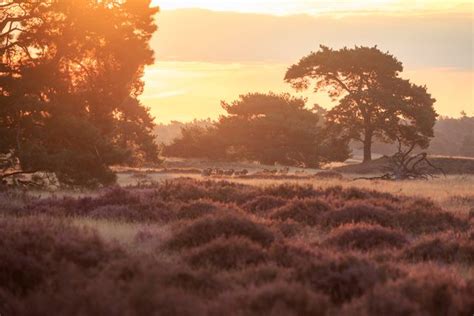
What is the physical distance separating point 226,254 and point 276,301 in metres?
2.74

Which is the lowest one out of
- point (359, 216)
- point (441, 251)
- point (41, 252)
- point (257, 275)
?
point (441, 251)

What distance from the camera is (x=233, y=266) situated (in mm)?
9336

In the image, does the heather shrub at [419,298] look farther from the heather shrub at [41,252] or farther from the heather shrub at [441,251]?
the heather shrub at [41,252]

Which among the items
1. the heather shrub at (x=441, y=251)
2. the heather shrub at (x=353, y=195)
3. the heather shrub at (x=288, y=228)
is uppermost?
the heather shrub at (x=353, y=195)

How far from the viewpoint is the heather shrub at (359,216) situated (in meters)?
15.1

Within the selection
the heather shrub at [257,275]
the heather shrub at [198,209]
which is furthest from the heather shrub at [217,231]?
the heather shrub at [198,209]

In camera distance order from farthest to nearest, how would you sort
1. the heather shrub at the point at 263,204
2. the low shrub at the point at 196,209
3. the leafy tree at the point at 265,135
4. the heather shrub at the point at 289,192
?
the leafy tree at the point at 265,135 < the heather shrub at the point at 289,192 < the heather shrub at the point at 263,204 < the low shrub at the point at 196,209

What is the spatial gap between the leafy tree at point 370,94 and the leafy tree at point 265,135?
518 centimetres

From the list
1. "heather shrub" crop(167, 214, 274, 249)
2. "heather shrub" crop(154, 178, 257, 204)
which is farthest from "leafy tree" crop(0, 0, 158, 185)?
"heather shrub" crop(167, 214, 274, 249)

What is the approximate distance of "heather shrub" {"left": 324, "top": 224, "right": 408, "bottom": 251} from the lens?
11.8 m

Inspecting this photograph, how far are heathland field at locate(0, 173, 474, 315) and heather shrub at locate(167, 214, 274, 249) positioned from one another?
0.02 metres

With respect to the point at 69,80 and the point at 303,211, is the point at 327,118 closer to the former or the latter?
the point at 69,80

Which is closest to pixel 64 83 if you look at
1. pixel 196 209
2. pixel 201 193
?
pixel 201 193

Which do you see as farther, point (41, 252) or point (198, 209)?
point (198, 209)
